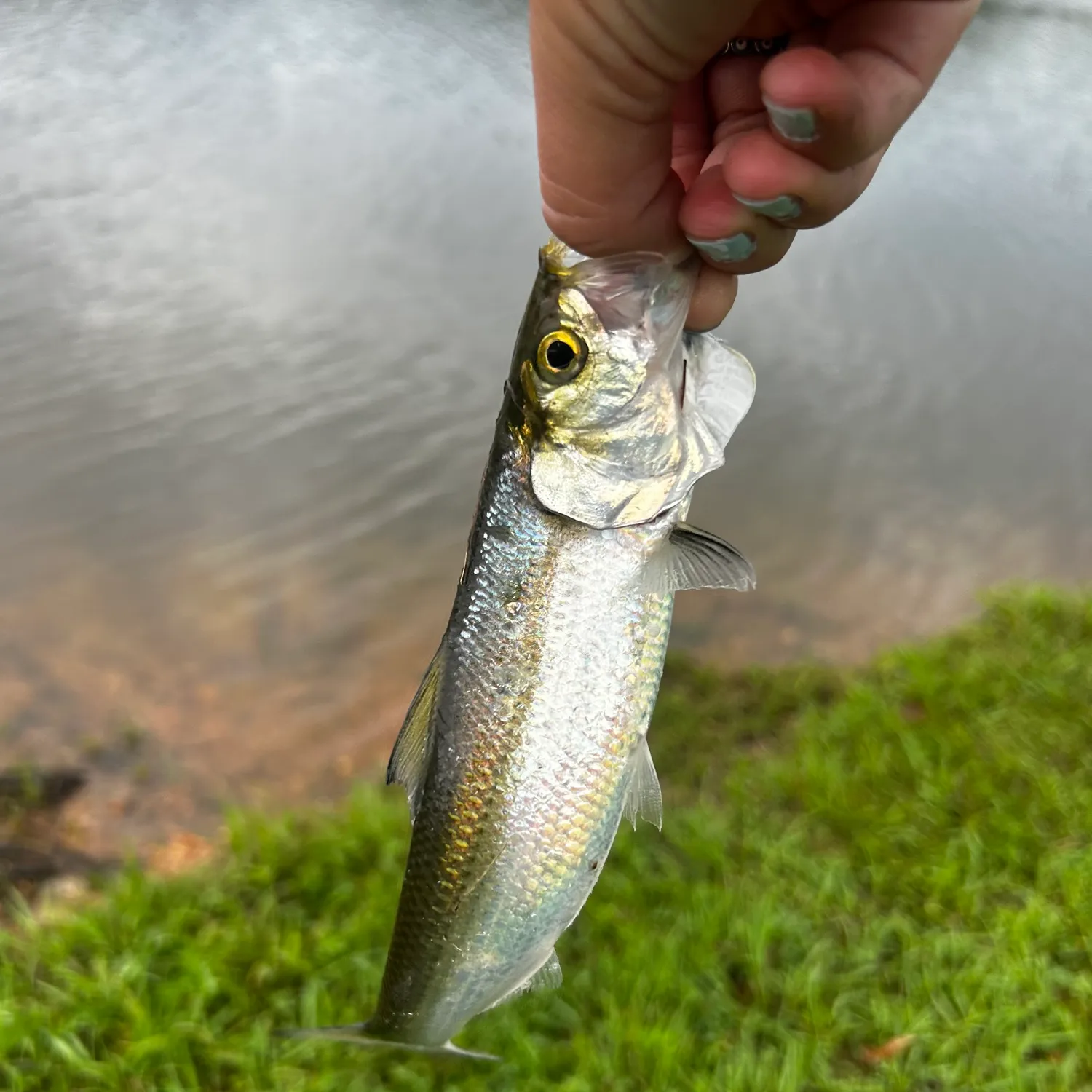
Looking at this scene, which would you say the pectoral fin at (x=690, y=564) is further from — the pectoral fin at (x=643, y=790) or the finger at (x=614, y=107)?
the finger at (x=614, y=107)

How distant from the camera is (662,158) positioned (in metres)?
1.54

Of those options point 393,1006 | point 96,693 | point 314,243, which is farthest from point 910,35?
point 314,243

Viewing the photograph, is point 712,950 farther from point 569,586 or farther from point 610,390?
point 610,390

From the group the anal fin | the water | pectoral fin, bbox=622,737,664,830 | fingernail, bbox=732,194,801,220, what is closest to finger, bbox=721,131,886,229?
fingernail, bbox=732,194,801,220

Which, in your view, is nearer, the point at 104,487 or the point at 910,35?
the point at 910,35

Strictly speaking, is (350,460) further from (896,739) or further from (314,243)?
(896,739)

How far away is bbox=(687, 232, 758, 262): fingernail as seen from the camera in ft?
5.27

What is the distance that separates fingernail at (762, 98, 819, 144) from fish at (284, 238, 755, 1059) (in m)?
0.31

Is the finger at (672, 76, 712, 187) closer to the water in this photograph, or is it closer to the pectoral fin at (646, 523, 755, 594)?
the pectoral fin at (646, 523, 755, 594)

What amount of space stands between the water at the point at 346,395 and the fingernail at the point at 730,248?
3457mm

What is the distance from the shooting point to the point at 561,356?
159 cm

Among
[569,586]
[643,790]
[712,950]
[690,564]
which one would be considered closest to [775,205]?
[690,564]

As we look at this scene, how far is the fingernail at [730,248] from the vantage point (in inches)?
63.3

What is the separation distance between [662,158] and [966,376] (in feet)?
24.8
